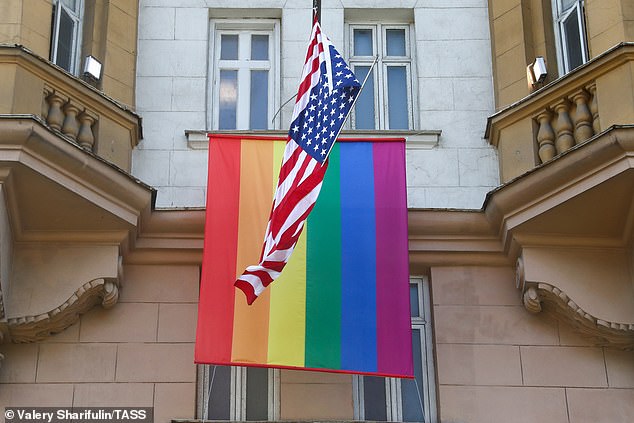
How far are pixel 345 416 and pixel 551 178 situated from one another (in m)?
2.84

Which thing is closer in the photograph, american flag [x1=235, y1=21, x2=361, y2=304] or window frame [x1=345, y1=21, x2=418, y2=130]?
american flag [x1=235, y1=21, x2=361, y2=304]

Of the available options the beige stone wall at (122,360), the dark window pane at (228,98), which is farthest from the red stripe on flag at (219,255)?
the dark window pane at (228,98)

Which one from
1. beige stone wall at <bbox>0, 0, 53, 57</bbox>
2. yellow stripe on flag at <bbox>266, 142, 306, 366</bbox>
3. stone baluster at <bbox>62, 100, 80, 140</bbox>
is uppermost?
beige stone wall at <bbox>0, 0, 53, 57</bbox>

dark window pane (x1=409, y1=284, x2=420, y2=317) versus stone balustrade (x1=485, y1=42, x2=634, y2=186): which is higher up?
stone balustrade (x1=485, y1=42, x2=634, y2=186)

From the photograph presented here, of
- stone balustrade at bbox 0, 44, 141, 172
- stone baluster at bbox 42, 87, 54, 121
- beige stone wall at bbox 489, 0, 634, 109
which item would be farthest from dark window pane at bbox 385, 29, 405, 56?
stone baluster at bbox 42, 87, 54, 121

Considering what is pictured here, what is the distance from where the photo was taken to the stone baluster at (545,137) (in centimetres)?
1283

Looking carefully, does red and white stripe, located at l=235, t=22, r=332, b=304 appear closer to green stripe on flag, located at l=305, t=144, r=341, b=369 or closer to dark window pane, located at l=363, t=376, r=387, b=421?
green stripe on flag, located at l=305, t=144, r=341, b=369

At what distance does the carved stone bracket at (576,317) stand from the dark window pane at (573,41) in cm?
250

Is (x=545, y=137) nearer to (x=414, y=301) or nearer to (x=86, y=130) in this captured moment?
(x=414, y=301)

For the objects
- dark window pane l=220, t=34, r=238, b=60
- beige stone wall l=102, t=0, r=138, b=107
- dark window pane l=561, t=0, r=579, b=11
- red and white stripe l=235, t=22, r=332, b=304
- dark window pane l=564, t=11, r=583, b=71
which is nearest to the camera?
red and white stripe l=235, t=22, r=332, b=304

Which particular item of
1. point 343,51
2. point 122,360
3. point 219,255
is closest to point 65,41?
point 343,51

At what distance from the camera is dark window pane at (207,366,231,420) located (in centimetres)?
1259

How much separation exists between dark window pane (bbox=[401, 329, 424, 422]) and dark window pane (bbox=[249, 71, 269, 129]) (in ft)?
9.56

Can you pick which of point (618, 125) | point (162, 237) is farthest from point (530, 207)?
point (162, 237)
